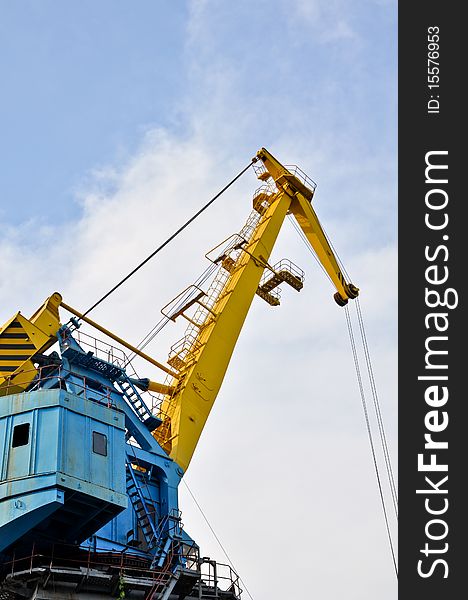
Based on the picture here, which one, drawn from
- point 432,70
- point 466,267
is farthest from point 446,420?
point 432,70

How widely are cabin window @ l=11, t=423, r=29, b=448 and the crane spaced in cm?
3

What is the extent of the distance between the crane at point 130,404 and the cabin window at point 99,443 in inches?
1.5

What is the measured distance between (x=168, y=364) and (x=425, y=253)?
564 inches

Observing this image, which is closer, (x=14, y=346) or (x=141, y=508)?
(x=14, y=346)

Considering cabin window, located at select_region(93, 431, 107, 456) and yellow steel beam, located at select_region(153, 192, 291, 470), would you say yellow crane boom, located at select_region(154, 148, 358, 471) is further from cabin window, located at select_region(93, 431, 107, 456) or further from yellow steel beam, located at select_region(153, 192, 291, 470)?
cabin window, located at select_region(93, 431, 107, 456)

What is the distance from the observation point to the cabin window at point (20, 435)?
21562mm

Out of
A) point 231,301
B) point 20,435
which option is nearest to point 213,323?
point 231,301

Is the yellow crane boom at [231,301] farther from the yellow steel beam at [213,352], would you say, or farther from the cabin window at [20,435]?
the cabin window at [20,435]

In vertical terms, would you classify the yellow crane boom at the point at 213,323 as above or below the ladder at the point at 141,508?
above

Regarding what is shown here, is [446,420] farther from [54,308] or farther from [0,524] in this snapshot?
[54,308]

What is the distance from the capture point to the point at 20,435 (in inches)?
856

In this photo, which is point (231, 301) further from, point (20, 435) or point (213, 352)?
point (20, 435)

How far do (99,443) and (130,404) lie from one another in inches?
168

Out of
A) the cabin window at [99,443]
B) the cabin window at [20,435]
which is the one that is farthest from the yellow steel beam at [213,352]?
the cabin window at [20,435]
